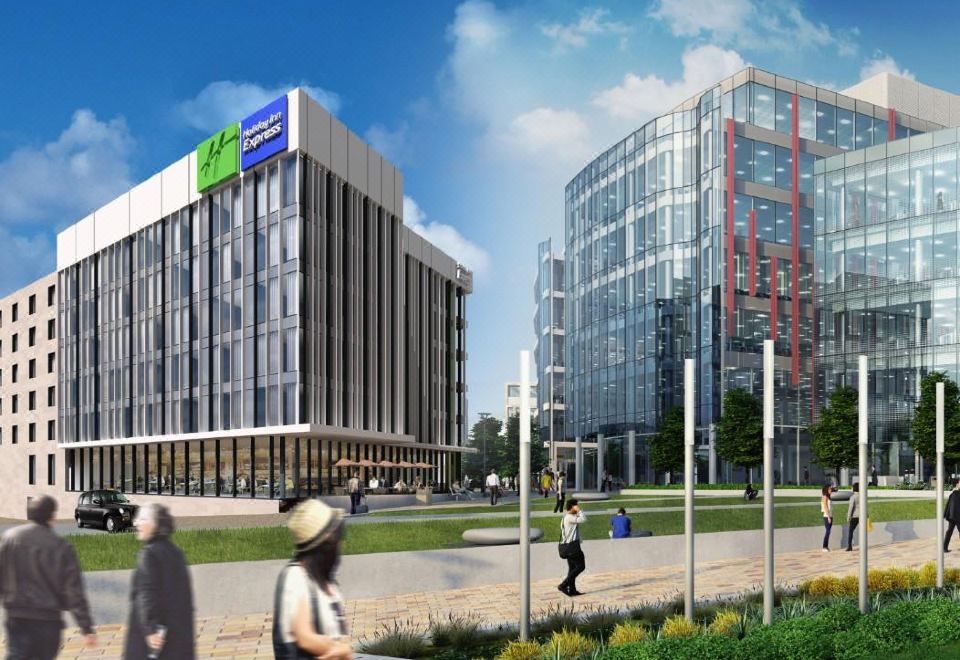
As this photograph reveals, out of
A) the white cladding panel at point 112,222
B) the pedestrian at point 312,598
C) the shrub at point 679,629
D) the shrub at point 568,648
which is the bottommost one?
the shrub at point 679,629

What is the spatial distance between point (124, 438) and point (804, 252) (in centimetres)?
4832

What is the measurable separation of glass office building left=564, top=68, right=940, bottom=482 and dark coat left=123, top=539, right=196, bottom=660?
206 ft

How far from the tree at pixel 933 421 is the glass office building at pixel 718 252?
46.7 feet

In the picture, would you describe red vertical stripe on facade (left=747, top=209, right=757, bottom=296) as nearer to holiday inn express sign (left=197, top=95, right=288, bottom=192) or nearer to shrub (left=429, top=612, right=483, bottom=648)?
holiday inn express sign (left=197, top=95, right=288, bottom=192)

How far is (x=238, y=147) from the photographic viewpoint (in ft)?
181

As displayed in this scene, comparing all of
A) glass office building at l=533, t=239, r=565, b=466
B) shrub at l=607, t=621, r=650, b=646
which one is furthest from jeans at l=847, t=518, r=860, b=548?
glass office building at l=533, t=239, r=565, b=466

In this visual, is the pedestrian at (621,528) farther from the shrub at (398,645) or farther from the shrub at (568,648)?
the shrub at (568,648)

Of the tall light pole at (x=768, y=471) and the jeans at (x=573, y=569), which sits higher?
the tall light pole at (x=768, y=471)

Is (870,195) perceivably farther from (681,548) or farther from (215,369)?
(681,548)

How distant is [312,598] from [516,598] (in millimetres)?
14358

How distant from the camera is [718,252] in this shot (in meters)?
68.7

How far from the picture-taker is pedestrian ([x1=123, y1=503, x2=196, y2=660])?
6930 millimetres

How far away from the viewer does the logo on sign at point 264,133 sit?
52.2 m

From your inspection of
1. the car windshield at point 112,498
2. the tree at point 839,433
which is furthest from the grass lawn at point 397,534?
the tree at point 839,433
